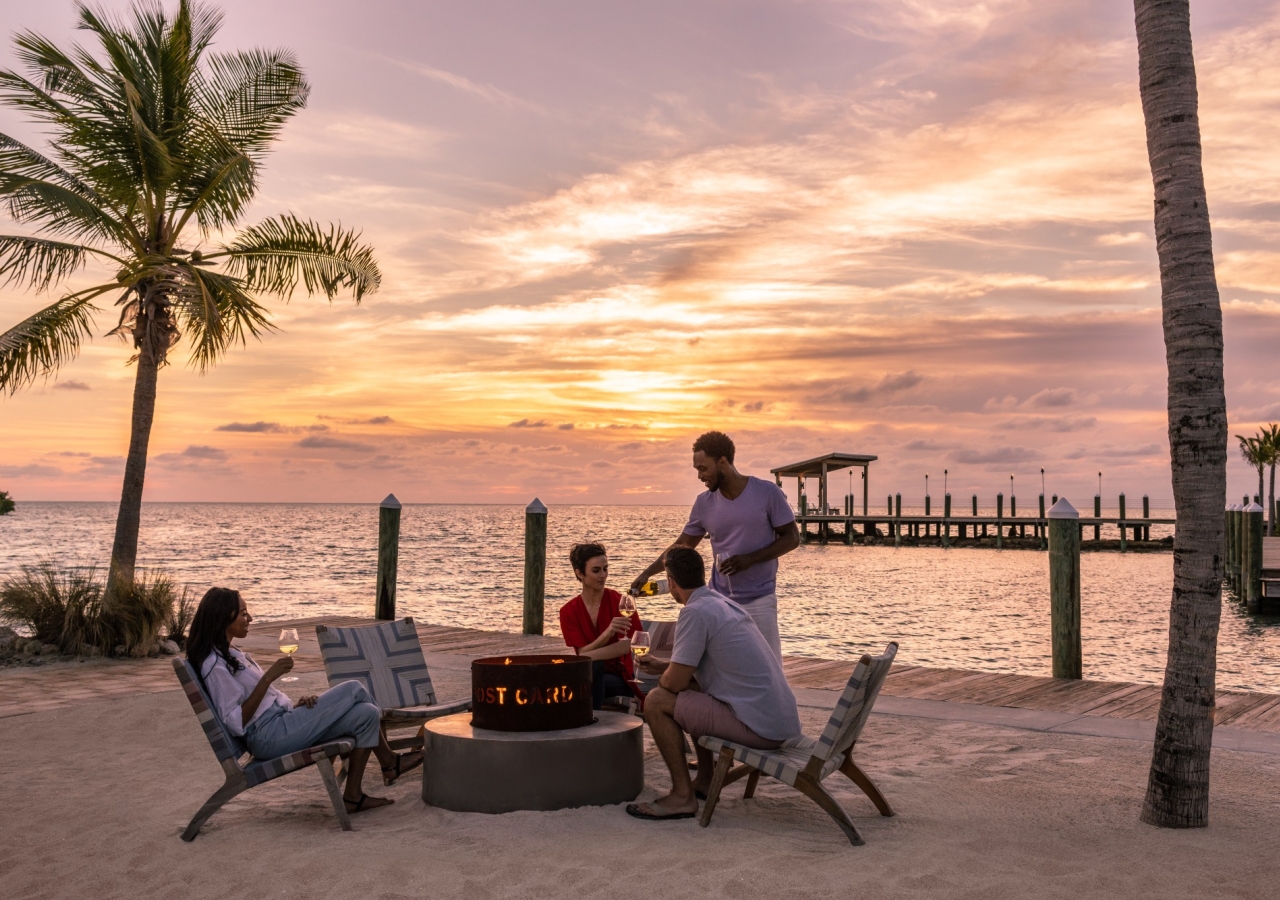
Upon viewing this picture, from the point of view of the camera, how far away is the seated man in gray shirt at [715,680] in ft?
16.1

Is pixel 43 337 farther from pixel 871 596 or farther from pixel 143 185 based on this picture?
pixel 871 596

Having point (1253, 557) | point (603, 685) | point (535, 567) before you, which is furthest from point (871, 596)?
point (603, 685)

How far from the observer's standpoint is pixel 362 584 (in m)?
35.0

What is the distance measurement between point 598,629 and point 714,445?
1.29 metres

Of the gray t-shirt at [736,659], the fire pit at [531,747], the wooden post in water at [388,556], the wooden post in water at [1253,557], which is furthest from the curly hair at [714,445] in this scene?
the wooden post in water at [1253,557]

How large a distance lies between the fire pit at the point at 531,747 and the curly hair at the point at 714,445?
4.08 feet

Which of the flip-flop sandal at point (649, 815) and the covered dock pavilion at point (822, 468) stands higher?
the covered dock pavilion at point (822, 468)

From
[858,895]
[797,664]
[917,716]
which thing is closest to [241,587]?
[797,664]

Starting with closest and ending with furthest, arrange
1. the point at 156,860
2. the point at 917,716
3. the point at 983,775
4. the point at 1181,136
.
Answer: the point at 156,860
the point at 1181,136
the point at 983,775
the point at 917,716

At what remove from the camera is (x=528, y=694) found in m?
5.22

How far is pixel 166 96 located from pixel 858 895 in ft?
41.6

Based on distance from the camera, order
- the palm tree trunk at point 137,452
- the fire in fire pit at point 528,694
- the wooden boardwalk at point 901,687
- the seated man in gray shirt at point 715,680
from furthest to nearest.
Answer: the palm tree trunk at point 137,452 < the wooden boardwalk at point 901,687 < the fire in fire pit at point 528,694 < the seated man in gray shirt at point 715,680

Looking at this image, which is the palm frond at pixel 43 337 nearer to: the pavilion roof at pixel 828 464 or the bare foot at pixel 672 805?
the bare foot at pixel 672 805

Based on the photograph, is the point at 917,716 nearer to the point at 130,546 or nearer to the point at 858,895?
the point at 858,895
